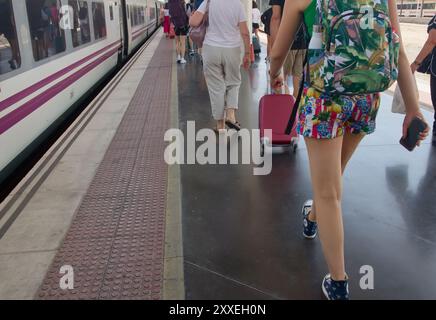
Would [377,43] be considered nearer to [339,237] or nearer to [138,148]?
[339,237]

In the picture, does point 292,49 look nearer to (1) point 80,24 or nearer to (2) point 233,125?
(2) point 233,125

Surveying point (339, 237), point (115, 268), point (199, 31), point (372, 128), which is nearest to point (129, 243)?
point (115, 268)

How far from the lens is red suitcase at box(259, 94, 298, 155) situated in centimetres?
404

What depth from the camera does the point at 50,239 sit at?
9.26 ft

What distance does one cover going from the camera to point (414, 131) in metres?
1.99

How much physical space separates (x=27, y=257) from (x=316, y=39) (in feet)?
7.21

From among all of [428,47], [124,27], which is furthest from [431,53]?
[124,27]

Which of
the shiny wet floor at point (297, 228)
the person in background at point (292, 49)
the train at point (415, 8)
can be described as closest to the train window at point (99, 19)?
the person in background at point (292, 49)

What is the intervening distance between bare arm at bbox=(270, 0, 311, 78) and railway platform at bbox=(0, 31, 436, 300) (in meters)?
1.26

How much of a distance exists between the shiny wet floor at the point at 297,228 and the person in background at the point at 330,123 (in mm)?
373

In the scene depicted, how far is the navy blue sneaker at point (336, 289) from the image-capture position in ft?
6.83

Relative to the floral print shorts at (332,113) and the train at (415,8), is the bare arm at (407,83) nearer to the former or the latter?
the floral print shorts at (332,113)

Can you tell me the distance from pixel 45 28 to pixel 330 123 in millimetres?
4767

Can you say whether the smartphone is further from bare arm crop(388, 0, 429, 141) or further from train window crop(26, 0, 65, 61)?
train window crop(26, 0, 65, 61)
